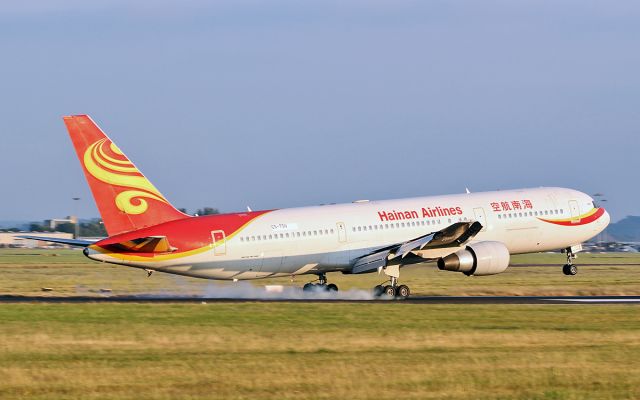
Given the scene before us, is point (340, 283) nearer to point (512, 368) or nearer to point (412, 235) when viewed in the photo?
point (412, 235)

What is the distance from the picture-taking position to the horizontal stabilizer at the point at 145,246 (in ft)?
147

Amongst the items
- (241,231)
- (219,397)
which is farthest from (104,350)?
(241,231)

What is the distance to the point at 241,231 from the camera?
47969mm

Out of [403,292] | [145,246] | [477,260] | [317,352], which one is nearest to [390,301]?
[403,292]

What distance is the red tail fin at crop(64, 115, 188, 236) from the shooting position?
45.7m

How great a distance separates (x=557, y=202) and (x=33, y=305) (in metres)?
27.3

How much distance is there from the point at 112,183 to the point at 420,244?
13944mm

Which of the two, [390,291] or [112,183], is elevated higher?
[112,183]

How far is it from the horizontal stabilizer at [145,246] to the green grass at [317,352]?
3967 mm

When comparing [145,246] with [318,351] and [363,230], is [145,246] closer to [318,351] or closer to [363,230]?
[363,230]

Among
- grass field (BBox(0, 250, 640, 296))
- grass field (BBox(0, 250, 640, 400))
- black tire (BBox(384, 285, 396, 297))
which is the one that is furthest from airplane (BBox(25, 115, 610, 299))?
grass field (BBox(0, 250, 640, 400))

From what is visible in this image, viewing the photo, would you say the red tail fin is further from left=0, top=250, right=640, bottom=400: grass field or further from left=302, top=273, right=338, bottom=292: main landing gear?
left=302, top=273, right=338, bottom=292: main landing gear

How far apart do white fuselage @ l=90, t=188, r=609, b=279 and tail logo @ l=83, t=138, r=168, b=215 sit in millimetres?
2478

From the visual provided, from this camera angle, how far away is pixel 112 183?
150 feet
